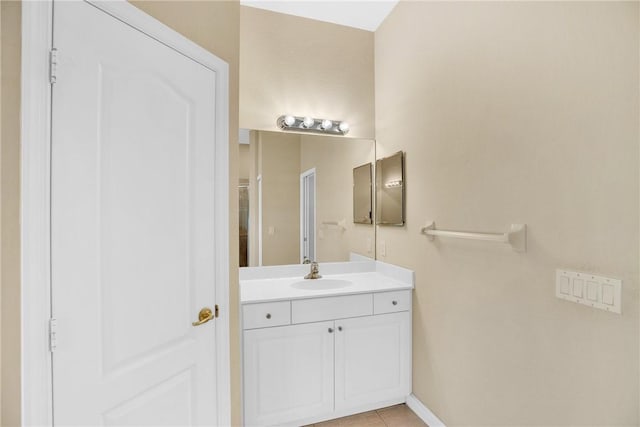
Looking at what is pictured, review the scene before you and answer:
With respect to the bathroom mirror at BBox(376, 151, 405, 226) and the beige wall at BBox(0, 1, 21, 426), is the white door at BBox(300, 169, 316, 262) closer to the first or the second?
the bathroom mirror at BBox(376, 151, 405, 226)

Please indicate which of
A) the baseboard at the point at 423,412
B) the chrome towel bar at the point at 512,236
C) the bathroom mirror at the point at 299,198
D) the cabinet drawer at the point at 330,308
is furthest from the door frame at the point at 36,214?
the baseboard at the point at 423,412

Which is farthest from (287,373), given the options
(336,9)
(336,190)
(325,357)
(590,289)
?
(336,9)

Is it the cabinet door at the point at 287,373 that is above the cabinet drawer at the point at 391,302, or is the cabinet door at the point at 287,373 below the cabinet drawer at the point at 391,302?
below

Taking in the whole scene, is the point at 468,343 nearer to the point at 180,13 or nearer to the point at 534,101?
the point at 534,101

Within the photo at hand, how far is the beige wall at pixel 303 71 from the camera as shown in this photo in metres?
2.22

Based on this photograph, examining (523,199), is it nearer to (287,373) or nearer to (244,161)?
(287,373)

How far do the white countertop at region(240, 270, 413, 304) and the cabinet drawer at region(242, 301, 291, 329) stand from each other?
36mm

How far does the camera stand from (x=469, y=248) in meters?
1.56

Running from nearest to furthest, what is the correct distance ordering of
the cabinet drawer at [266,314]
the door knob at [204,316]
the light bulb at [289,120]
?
the door knob at [204,316] → the cabinet drawer at [266,314] → the light bulb at [289,120]

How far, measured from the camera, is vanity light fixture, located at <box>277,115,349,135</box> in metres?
2.27

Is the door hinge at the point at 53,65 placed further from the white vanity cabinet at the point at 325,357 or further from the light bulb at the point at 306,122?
the light bulb at the point at 306,122

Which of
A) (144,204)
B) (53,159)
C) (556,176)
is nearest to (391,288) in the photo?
(556,176)

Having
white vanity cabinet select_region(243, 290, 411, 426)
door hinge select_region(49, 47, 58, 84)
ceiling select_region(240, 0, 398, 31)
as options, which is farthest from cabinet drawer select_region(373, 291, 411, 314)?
ceiling select_region(240, 0, 398, 31)

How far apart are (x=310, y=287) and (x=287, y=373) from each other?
0.60 m
